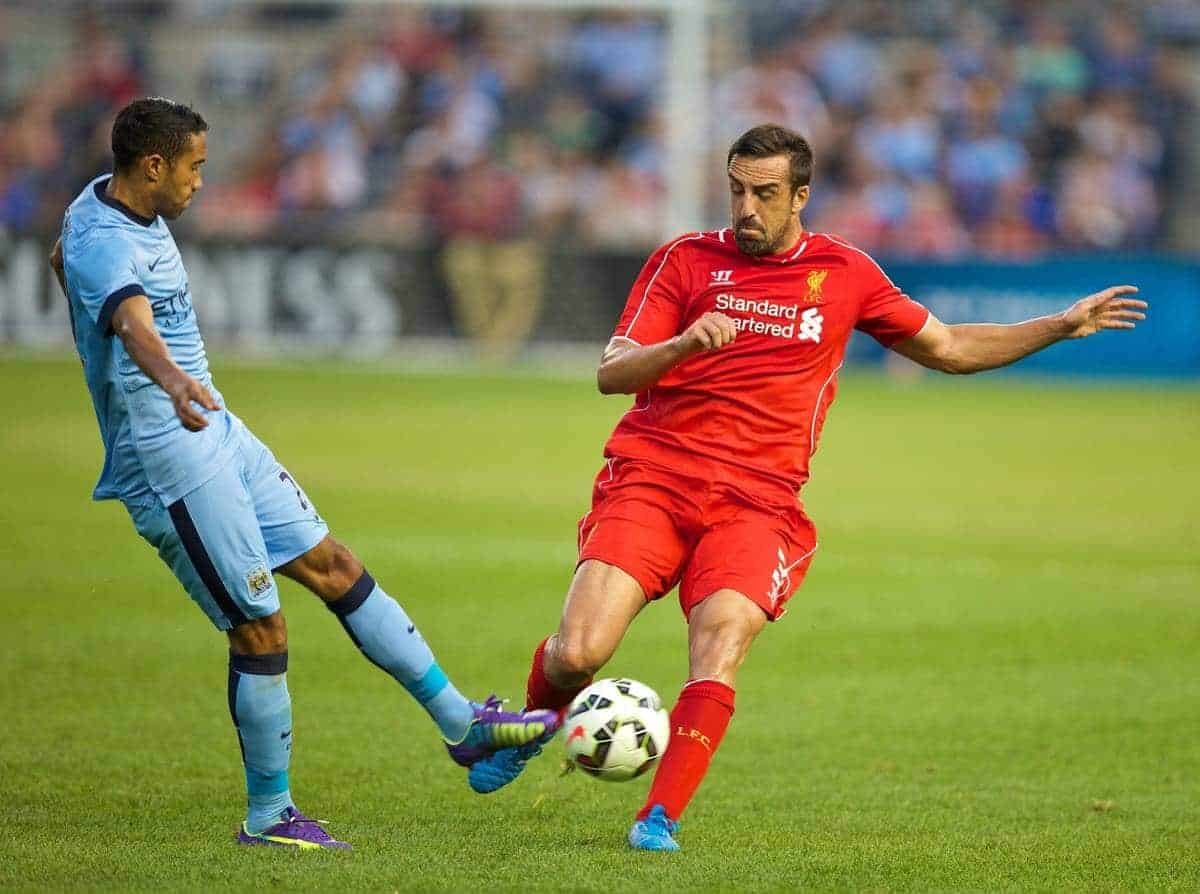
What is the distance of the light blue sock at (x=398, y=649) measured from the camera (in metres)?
6.47

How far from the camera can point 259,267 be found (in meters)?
24.3

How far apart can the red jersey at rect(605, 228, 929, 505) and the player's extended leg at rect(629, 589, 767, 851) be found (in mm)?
507

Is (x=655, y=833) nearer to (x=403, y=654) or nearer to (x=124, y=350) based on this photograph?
(x=403, y=654)

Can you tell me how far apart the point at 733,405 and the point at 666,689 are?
256cm

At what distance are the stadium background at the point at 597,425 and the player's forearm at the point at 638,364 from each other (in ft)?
4.96

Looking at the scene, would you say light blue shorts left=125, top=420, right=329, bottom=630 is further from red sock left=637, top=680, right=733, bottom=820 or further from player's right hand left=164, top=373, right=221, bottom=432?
red sock left=637, top=680, right=733, bottom=820

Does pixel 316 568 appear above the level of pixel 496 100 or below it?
below

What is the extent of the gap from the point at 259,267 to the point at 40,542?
1270cm

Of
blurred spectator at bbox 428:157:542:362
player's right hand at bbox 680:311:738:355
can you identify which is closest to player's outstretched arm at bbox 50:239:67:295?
player's right hand at bbox 680:311:738:355

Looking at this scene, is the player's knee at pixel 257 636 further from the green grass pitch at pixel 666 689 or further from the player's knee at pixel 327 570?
the green grass pitch at pixel 666 689

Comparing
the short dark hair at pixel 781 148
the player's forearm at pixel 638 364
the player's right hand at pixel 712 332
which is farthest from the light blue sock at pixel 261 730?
the short dark hair at pixel 781 148

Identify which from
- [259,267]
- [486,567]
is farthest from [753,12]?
[486,567]

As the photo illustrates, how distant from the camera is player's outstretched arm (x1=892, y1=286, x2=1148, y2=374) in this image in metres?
6.66

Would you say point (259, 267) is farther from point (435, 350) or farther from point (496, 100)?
point (496, 100)
